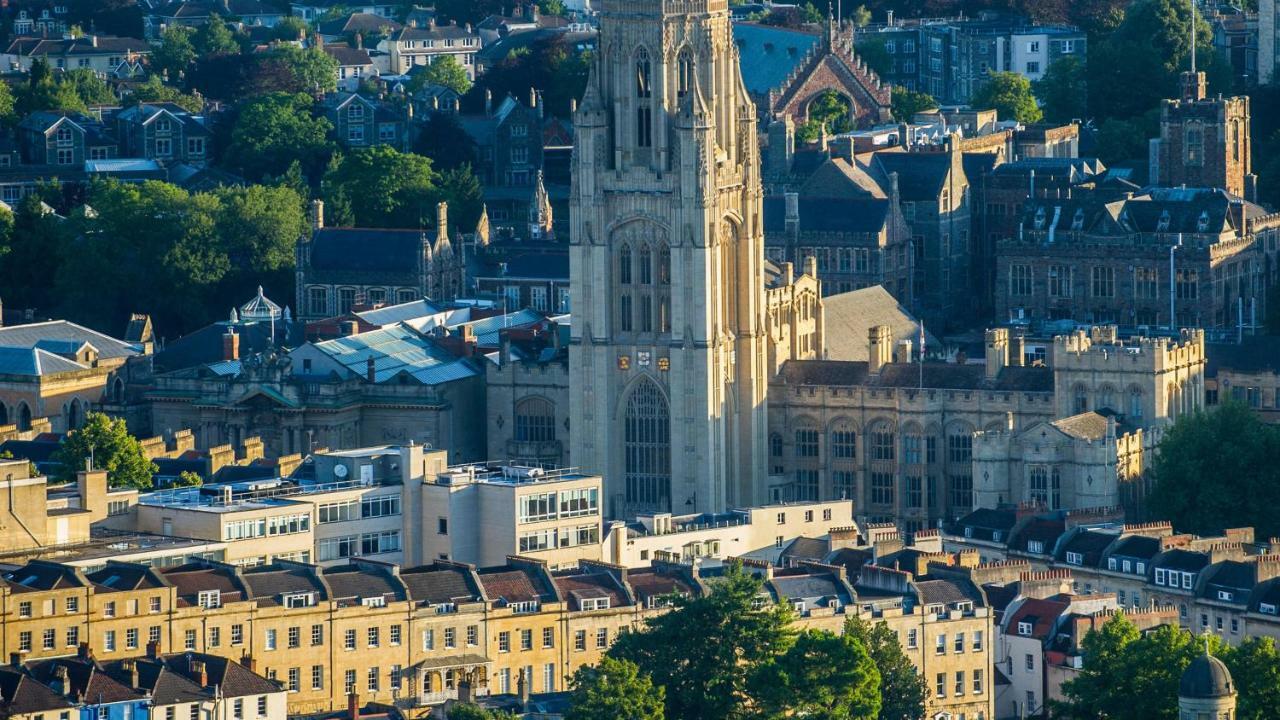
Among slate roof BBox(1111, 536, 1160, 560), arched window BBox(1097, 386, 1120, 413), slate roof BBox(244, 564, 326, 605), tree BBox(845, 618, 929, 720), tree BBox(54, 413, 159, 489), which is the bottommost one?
tree BBox(845, 618, 929, 720)

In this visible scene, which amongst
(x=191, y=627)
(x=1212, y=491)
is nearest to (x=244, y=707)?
(x=191, y=627)

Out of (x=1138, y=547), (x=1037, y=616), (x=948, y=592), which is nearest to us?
(x=948, y=592)

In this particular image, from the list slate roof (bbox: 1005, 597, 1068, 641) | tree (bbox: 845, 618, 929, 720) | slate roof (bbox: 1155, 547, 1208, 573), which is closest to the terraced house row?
slate roof (bbox: 1005, 597, 1068, 641)

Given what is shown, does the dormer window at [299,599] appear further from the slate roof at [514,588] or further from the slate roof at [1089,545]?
the slate roof at [1089,545]

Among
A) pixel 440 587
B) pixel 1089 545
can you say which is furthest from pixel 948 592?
pixel 440 587

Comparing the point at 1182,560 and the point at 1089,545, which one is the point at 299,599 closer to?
the point at 1182,560

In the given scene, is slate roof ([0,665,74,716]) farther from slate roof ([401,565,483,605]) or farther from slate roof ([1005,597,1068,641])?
slate roof ([1005,597,1068,641])
